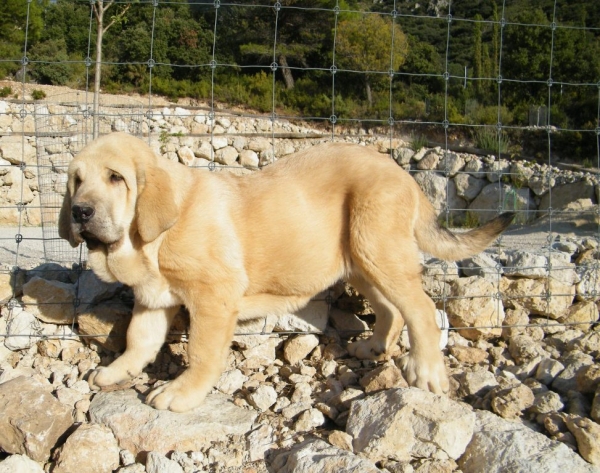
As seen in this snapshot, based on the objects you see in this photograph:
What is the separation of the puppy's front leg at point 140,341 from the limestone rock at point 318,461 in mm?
1425

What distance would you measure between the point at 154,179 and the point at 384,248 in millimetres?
1633

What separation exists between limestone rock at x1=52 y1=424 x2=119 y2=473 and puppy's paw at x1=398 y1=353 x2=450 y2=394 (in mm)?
1987

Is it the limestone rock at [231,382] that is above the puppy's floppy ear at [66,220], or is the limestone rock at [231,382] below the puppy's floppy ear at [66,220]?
below

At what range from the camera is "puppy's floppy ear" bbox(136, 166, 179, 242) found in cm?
375

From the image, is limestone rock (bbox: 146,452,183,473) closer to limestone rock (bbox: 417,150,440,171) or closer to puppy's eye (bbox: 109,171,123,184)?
puppy's eye (bbox: 109,171,123,184)

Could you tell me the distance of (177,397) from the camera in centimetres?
382

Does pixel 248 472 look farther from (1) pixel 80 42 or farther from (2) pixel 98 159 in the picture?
(1) pixel 80 42

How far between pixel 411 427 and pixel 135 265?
2021 mm

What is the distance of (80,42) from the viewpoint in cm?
3319

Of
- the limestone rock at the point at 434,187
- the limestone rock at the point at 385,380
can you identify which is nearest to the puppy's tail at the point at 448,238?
the limestone rock at the point at 385,380

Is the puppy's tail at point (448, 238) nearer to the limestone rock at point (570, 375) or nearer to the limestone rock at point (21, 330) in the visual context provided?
the limestone rock at point (570, 375)

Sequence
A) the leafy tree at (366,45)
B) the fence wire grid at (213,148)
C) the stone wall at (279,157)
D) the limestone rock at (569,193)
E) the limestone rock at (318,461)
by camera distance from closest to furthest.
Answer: the limestone rock at (318,461) < the fence wire grid at (213,148) < the limestone rock at (569,193) < the stone wall at (279,157) < the leafy tree at (366,45)

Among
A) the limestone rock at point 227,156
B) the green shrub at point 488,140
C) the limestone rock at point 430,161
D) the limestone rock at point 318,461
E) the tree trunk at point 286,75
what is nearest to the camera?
the limestone rock at point 318,461

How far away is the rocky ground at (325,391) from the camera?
11.1ft
